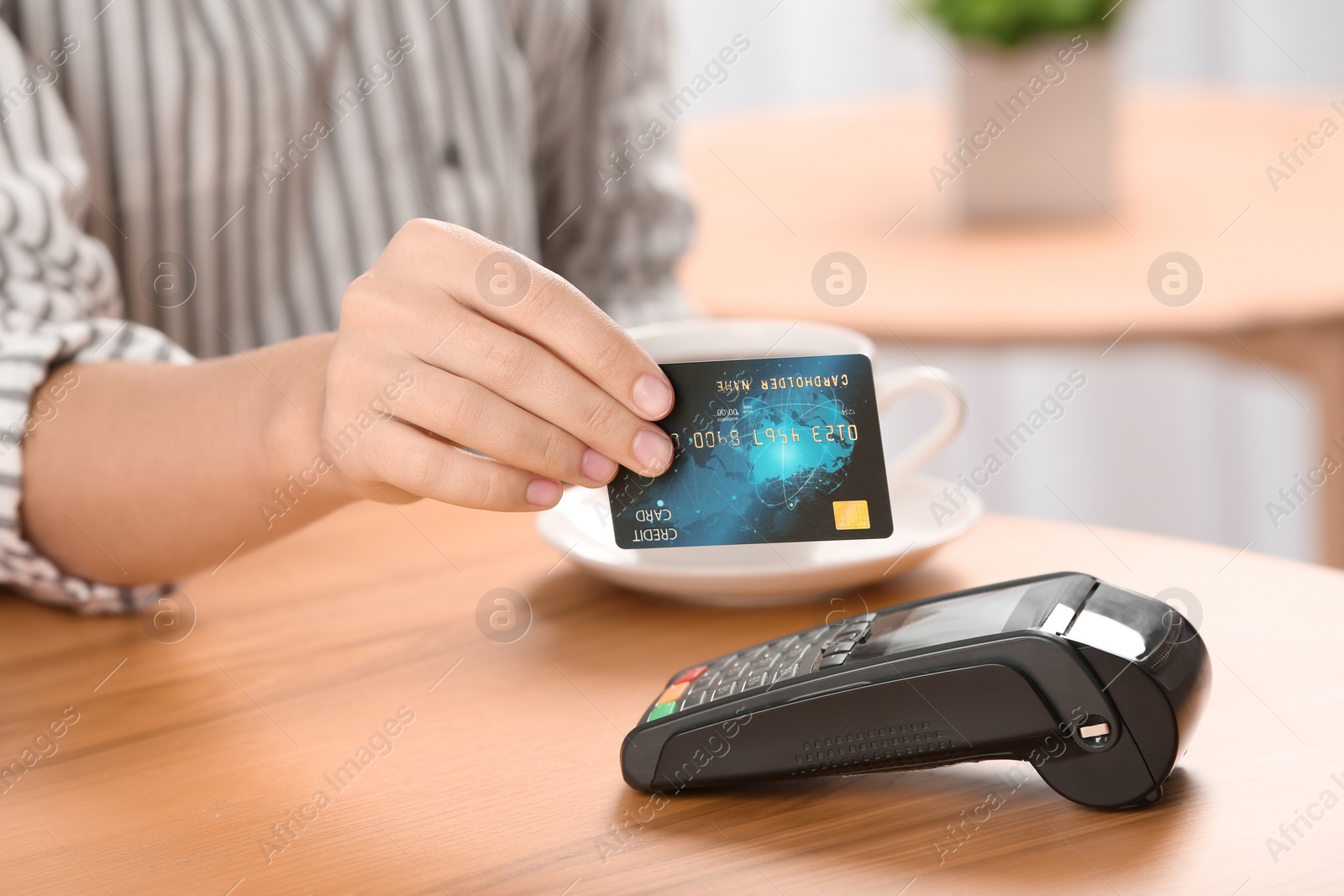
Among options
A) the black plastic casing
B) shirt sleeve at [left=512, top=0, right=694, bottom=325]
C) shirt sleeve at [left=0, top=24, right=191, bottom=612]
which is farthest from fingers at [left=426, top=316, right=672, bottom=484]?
shirt sleeve at [left=512, top=0, right=694, bottom=325]

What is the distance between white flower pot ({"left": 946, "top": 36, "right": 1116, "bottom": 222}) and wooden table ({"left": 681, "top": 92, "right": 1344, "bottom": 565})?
3 centimetres

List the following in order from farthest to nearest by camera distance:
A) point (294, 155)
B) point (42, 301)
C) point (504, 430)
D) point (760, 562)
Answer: point (294, 155) < point (42, 301) < point (760, 562) < point (504, 430)

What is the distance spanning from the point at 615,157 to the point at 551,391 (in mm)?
712

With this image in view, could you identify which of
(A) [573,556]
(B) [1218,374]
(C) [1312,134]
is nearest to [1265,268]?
(C) [1312,134]

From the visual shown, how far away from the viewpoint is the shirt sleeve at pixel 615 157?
117cm

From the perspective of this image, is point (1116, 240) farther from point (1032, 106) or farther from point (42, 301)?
point (42, 301)

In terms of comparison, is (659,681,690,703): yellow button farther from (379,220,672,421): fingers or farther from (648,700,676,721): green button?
(379,220,672,421): fingers

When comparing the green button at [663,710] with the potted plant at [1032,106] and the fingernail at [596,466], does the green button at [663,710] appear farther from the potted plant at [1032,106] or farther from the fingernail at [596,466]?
the potted plant at [1032,106]

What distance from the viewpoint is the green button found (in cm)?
50

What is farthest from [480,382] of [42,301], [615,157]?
[615,157]

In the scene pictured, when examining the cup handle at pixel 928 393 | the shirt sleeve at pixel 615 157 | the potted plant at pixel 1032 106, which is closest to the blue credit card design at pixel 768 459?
the cup handle at pixel 928 393

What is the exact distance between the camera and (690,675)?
539 millimetres

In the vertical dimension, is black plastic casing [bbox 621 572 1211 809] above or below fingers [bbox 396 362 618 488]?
below

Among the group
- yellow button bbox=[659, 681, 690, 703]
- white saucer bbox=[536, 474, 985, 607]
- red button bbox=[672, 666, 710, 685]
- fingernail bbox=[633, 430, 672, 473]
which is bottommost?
white saucer bbox=[536, 474, 985, 607]
